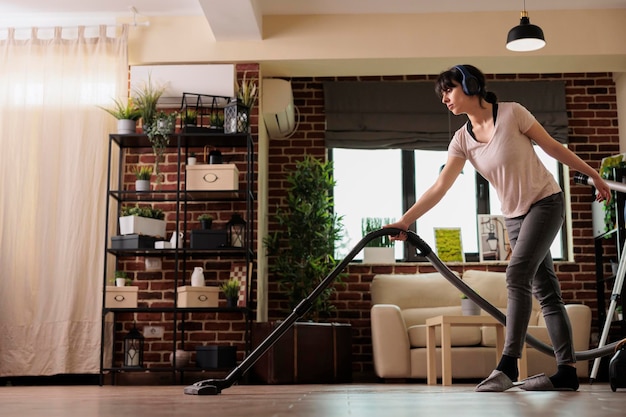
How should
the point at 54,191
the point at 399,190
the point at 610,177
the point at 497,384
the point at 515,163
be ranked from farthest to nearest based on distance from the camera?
the point at 399,190
the point at 610,177
the point at 54,191
the point at 515,163
the point at 497,384

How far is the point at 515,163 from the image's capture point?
125 inches

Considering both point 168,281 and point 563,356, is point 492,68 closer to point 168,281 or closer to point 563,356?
point 168,281

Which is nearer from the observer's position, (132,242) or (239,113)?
(132,242)

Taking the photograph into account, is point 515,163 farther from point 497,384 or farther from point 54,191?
point 54,191

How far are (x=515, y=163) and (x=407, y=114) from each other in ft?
14.3

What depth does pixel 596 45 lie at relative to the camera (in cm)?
633

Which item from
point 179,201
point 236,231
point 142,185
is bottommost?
point 236,231

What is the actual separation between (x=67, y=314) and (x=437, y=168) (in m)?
3.55

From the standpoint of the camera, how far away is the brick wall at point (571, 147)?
7.18 m

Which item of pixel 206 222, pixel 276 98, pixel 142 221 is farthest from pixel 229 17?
pixel 142 221

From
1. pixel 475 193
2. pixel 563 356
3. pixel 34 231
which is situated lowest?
pixel 563 356

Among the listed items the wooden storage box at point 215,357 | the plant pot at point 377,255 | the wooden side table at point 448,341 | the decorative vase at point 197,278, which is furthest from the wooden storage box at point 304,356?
the plant pot at point 377,255

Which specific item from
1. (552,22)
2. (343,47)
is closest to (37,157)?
(343,47)

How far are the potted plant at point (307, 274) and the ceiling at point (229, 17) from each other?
4.33 feet
